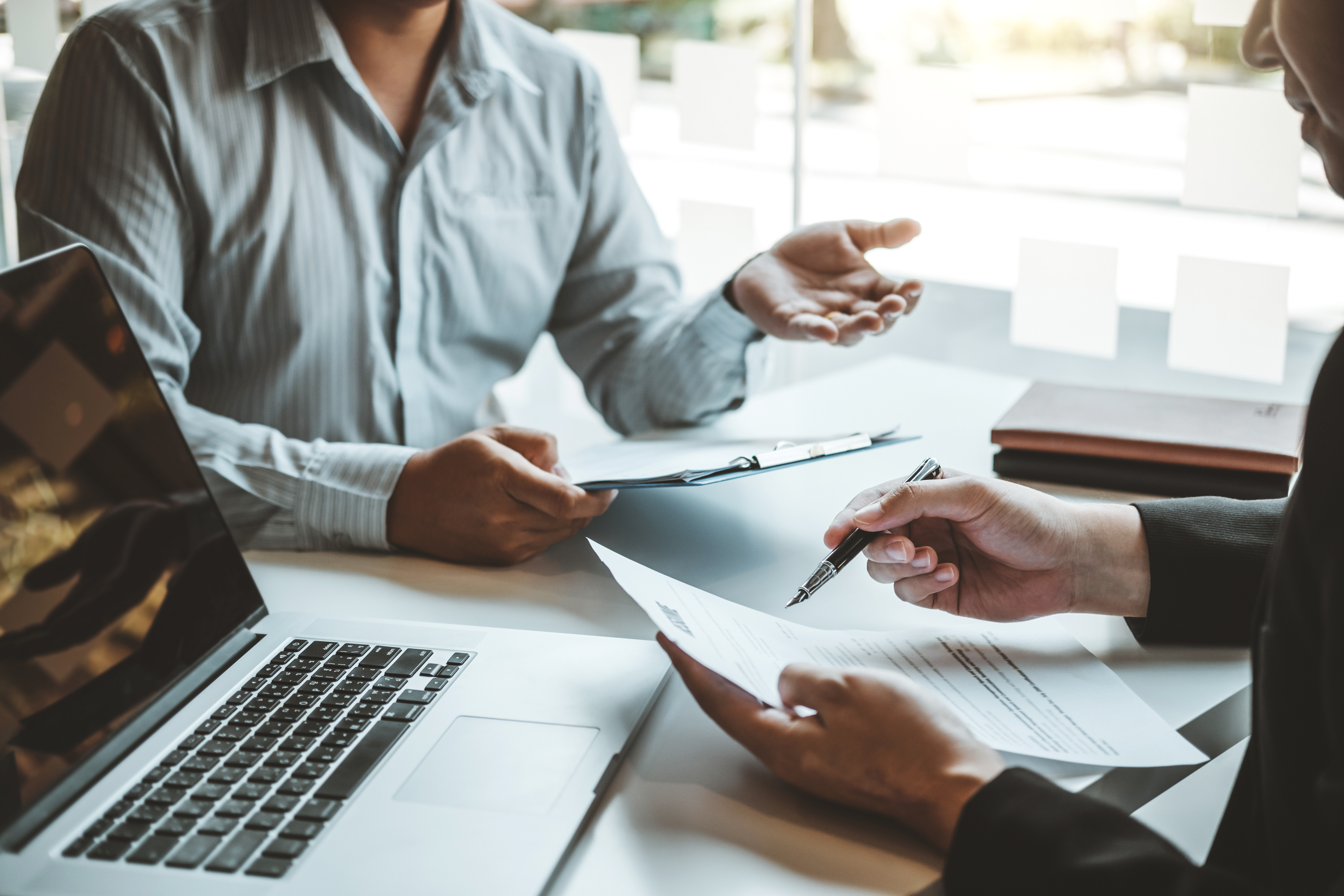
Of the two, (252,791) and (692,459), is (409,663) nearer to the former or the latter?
(252,791)

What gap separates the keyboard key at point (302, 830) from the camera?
2.02 feet

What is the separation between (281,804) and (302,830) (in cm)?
3

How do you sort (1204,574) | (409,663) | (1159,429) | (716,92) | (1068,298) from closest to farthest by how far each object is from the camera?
1. (409,663)
2. (1204,574)
3. (1159,429)
4. (1068,298)
5. (716,92)

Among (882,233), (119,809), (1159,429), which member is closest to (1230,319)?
(1159,429)

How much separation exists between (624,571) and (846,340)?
54cm

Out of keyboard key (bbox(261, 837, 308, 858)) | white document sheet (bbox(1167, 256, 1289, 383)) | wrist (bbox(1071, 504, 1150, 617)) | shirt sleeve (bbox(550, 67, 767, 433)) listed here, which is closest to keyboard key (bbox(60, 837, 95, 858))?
keyboard key (bbox(261, 837, 308, 858))

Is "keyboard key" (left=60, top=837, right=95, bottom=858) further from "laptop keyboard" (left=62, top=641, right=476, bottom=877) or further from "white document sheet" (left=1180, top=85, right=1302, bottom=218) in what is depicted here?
"white document sheet" (left=1180, top=85, right=1302, bottom=218)

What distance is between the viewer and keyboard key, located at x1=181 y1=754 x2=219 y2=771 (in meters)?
0.67

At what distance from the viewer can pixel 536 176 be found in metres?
1.52

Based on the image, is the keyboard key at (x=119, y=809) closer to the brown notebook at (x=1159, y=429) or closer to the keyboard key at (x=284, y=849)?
the keyboard key at (x=284, y=849)

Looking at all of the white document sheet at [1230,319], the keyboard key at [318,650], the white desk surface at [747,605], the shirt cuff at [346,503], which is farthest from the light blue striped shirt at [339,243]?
the white document sheet at [1230,319]

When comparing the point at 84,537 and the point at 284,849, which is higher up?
the point at 84,537

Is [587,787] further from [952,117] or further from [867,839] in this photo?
[952,117]

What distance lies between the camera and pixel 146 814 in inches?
24.8
